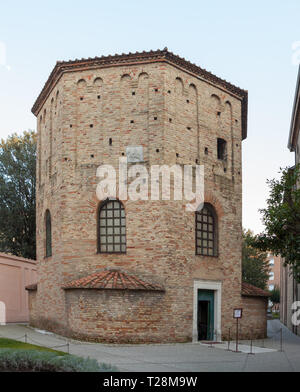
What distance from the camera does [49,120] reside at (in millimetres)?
21188

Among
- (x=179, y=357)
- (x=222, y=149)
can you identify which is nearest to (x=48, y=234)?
(x=222, y=149)

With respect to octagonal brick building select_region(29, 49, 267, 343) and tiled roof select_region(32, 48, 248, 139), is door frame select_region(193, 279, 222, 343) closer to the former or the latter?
octagonal brick building select_region(29, 49, 267, 343)

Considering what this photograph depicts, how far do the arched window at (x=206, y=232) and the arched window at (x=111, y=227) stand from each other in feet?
10.2

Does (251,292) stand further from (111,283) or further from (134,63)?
(134,63)

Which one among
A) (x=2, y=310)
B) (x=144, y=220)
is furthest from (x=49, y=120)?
(x=2, y=310)

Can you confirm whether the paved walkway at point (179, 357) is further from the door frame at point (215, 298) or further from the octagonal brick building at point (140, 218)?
the door frame at point (215, 298)

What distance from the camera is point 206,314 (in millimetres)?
18875

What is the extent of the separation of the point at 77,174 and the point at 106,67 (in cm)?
449

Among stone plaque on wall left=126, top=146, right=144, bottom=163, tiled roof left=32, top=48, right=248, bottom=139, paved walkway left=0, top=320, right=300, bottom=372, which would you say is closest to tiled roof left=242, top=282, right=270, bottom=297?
paved walkway left=0, top=320, right=300, bottom=372

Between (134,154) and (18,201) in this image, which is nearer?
(134,154)

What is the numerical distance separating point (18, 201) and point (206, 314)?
17348mm

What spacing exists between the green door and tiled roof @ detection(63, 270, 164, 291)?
249 centimetres

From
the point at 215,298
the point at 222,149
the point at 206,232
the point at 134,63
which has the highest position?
the point at 134,63
